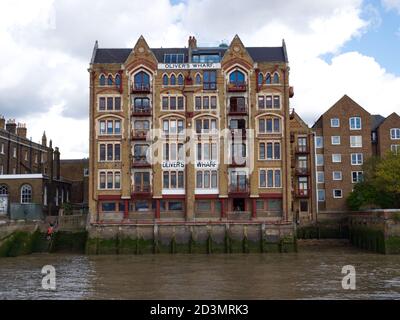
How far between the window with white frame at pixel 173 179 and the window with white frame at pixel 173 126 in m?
4.23

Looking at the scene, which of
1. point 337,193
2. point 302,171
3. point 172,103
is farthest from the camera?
point 337,193

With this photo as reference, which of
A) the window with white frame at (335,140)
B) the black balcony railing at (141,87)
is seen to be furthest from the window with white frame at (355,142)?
the black balcony railing at (141,87)

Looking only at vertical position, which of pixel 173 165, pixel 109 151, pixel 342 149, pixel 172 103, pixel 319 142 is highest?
pixel 172 103

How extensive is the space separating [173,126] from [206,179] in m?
6.56

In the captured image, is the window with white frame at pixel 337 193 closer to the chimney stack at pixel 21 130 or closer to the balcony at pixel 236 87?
the balcony at pixel 236 87

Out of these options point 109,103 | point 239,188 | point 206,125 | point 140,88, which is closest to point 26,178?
point 109,103

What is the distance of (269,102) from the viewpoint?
193 feet

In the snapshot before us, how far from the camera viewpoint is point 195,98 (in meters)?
58.9

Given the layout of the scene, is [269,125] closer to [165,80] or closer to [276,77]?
[276,77]

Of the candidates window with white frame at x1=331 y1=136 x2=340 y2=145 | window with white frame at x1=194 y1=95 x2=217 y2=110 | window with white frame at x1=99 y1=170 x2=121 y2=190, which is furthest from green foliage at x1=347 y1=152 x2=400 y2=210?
window with white frame at x1=99 y1=170 x2=121 y2=190
